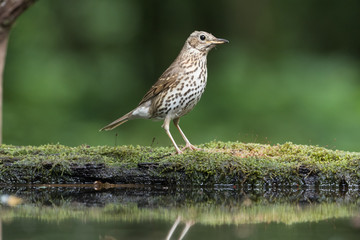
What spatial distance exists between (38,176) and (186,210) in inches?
68.8

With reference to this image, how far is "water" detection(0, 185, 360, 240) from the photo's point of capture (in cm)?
380

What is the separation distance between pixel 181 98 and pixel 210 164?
50.8 inches

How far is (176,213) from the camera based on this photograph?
4418mm

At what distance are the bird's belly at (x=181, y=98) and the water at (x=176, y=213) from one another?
4.77ft

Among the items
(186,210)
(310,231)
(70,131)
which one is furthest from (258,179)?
(70,131)

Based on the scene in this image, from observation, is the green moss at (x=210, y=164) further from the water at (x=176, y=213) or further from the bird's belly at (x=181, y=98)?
the bird's belly at (x=181, y=98)

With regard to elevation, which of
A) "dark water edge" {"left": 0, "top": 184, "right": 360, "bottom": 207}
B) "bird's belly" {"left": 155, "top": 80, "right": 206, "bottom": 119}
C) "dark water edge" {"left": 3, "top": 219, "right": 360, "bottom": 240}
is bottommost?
"dark water edge" {"left": 3, "top": 219, "right": 360, "bottom": 240}

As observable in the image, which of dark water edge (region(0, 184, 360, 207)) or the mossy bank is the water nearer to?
dark water edge (region(0, 184, 360, 207))

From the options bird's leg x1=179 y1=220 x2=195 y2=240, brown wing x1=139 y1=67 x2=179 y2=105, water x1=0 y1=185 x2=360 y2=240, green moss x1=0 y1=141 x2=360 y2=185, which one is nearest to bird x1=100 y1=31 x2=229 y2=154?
brown wing x1=139 y1=67 x2=179 y2=105

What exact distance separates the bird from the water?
1468mm

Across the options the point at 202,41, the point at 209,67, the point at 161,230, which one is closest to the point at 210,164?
the point at 161,230

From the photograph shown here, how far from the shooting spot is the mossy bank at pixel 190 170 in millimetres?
5516

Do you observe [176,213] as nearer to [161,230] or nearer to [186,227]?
[186,227]

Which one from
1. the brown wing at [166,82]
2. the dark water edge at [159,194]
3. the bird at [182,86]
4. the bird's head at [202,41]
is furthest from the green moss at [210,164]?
the bird's head at [202,41]
